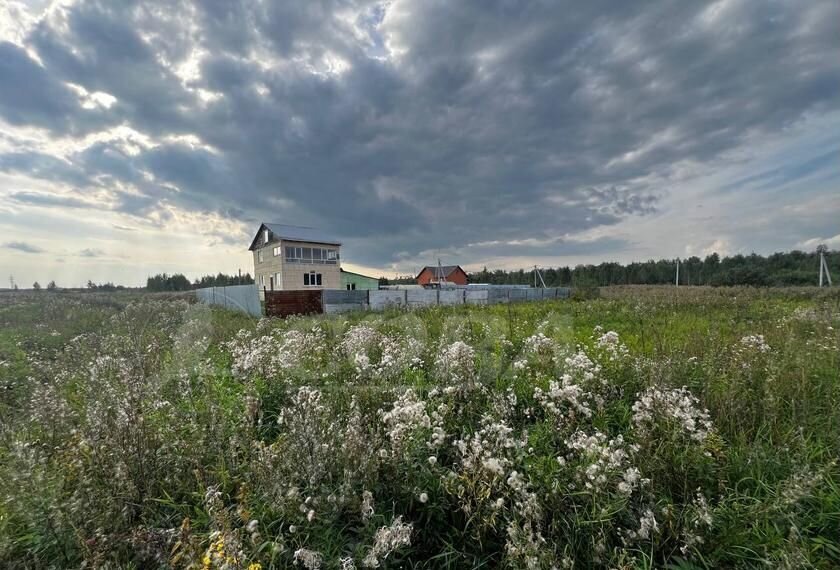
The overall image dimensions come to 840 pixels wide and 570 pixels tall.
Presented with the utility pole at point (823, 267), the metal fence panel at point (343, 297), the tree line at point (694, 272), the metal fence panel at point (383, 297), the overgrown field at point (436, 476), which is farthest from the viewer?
the tree line at point (694, 272)

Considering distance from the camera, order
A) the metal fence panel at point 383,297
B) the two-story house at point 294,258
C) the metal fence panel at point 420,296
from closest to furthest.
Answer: the metal fence panel at point 383,297 → the metal fence panel at point 420,296 → the two-story house at point 294,258

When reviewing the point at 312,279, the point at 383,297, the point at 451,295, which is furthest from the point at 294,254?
the point at 451,295

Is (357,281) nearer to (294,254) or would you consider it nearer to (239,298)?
(294,254)

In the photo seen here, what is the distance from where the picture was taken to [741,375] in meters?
3.56

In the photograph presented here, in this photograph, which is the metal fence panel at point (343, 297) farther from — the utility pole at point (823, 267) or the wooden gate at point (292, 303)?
the utility pole at point (823, 267)

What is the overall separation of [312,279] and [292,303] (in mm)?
15865

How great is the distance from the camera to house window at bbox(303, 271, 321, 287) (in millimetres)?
31422

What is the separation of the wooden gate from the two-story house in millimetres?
13726

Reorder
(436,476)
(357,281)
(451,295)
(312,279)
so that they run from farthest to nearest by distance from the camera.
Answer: (357,281) < (312,279) < (451,295) < (436,476)

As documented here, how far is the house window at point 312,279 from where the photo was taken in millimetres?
31422

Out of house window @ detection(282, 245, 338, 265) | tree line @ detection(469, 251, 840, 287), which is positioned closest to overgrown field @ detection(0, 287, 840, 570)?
house window @ detection(282, 245, 338, 265)

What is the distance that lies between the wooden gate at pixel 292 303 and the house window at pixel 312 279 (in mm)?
14947

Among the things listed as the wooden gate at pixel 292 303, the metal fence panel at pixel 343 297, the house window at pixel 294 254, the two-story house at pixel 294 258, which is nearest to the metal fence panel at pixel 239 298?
the wooden gate at pixel 292 303

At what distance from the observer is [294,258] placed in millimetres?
30922
